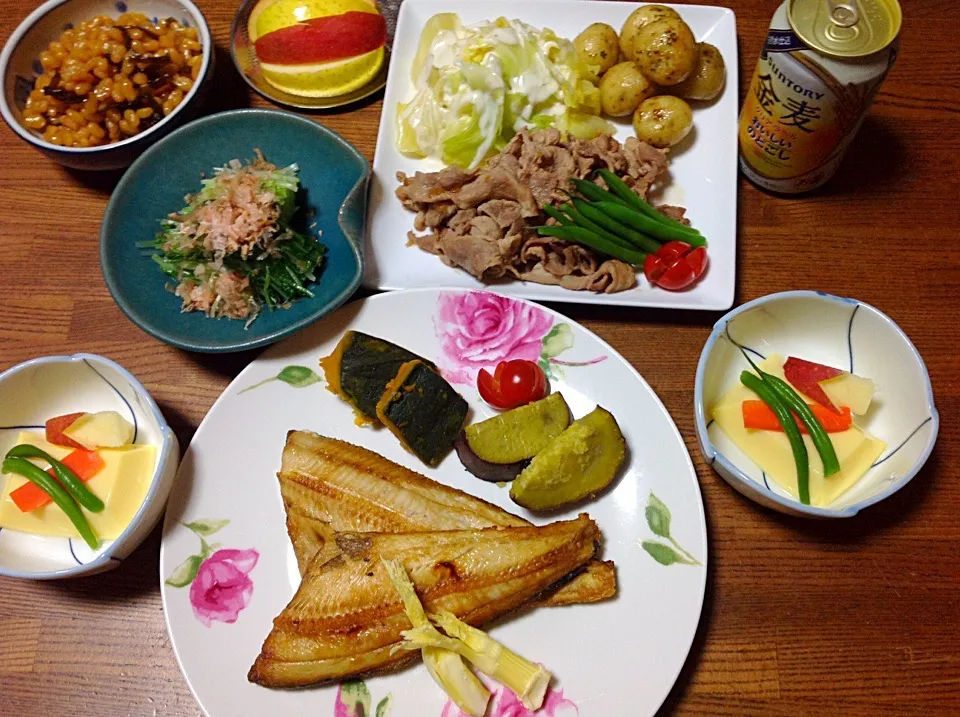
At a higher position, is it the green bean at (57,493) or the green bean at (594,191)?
the green bean at (594,191)

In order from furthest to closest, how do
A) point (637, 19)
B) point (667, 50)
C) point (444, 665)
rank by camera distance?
point (637, 19), point (667, 50), point (444, 665)

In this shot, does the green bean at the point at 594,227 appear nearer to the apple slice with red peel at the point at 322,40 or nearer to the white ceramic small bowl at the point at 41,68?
the apple slice with red peel at the point at 322,40

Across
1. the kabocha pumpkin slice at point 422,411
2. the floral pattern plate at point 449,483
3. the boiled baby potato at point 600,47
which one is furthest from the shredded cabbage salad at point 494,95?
the kabocha pumpkin slice at point 422,411

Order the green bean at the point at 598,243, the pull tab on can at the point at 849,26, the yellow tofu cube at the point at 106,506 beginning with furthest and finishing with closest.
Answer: the green bean at the point at 598,243
the yellow tofu cube at the point at 106,506
the pull tab on can at the point at 849,26

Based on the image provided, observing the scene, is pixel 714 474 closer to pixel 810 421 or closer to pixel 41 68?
pixel 810 421

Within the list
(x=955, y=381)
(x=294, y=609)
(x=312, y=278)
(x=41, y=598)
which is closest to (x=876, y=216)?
(x=955, y=381)

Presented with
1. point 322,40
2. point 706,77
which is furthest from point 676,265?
point 322,40

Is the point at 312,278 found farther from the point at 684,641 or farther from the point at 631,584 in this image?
the point at 684,641
